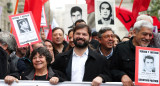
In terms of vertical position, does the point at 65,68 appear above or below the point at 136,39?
below

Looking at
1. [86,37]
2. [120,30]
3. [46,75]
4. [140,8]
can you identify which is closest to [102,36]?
[86,37]

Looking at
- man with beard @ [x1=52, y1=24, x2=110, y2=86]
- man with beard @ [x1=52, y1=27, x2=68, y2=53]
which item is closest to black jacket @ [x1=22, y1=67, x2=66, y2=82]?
man with beard @ [x1=52, y1=24, x2=110, y2=86]

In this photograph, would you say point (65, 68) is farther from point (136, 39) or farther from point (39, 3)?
point (39, 3)

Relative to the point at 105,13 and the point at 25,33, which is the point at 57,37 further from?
the point at 105,13

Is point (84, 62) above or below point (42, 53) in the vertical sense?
below

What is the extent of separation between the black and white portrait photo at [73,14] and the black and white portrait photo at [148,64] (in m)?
5.25

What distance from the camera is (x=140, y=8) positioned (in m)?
10.9

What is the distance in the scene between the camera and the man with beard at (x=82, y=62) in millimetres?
5871

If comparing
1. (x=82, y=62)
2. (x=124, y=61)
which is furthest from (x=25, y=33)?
(x=124, y=61)

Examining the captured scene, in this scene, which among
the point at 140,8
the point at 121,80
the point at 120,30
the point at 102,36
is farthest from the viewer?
the point at 120,30

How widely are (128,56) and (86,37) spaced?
0.76m

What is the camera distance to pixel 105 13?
33.3 feet

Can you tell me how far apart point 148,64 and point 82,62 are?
4.07ft

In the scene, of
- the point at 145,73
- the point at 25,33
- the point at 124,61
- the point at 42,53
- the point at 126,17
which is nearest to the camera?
the point at 145,73
